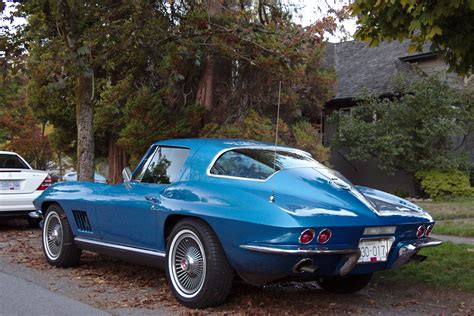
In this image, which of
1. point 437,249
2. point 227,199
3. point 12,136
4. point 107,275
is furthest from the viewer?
point 12,136

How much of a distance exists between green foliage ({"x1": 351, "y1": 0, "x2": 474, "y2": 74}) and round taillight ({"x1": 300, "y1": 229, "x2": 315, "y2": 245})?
2.09 metres

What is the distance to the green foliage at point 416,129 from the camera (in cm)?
1634

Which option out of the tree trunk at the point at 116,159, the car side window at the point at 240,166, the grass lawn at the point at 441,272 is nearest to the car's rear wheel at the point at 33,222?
the tree trunk at the point at 116,159

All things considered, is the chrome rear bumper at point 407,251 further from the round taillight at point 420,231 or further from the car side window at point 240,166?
the car side window at point 240,166

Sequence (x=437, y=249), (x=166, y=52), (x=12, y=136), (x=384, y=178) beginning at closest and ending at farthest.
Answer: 1. (x=437, y=249)
2. (x=166, y=52)
3. (x=384, y=178)
4. (x=12, y=136)

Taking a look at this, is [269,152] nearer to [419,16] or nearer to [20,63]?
[419,16]

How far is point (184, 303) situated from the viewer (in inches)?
201

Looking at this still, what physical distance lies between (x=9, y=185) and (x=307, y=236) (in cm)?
737

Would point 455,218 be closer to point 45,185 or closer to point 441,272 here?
point 441,272

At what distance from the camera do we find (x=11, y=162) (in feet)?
37.2

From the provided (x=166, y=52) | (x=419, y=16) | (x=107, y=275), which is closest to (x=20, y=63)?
(x=166, y=52)

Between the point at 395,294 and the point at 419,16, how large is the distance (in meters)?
2.77

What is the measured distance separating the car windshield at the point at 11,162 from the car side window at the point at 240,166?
7.16m

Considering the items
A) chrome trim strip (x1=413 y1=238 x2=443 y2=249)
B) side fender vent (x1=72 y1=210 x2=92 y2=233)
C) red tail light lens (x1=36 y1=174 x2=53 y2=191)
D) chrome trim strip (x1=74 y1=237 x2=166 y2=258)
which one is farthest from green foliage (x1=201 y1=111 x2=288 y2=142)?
chrome trim strip (x1=413 y1=238 x2=443 y2=249)
